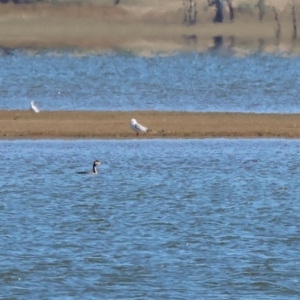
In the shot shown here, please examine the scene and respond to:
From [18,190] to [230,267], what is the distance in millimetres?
6094

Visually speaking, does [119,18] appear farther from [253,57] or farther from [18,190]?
[18,190]

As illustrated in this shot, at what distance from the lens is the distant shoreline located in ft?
79.6

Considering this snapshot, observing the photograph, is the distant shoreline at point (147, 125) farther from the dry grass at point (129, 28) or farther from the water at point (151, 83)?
the dry grass at point (129, 28)

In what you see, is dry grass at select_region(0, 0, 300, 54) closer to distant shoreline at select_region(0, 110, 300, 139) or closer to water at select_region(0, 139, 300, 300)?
distant shoreline at select_region(0, 110, 300, 139)

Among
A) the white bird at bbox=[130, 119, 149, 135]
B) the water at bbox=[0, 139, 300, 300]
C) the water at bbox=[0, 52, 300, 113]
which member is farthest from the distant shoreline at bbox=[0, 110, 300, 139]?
the water at bbox=[0, 52, 300, 113]

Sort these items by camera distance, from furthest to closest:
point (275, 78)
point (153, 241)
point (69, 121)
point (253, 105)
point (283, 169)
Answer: point (275, 78) < point (253, 105) < point (69, 121) < point (283, 169) < point (153, 241)

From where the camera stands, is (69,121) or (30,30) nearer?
(69,121)

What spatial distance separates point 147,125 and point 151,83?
44.7 ft

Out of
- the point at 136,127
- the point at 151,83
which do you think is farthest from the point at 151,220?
the point at 151,83

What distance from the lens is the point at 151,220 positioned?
1645 cm

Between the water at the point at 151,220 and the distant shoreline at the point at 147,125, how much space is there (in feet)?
1.78

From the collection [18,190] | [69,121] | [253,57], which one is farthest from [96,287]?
[253,57]

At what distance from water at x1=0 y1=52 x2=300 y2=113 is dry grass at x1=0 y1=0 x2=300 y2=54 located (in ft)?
12.3

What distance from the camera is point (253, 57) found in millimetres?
59531
